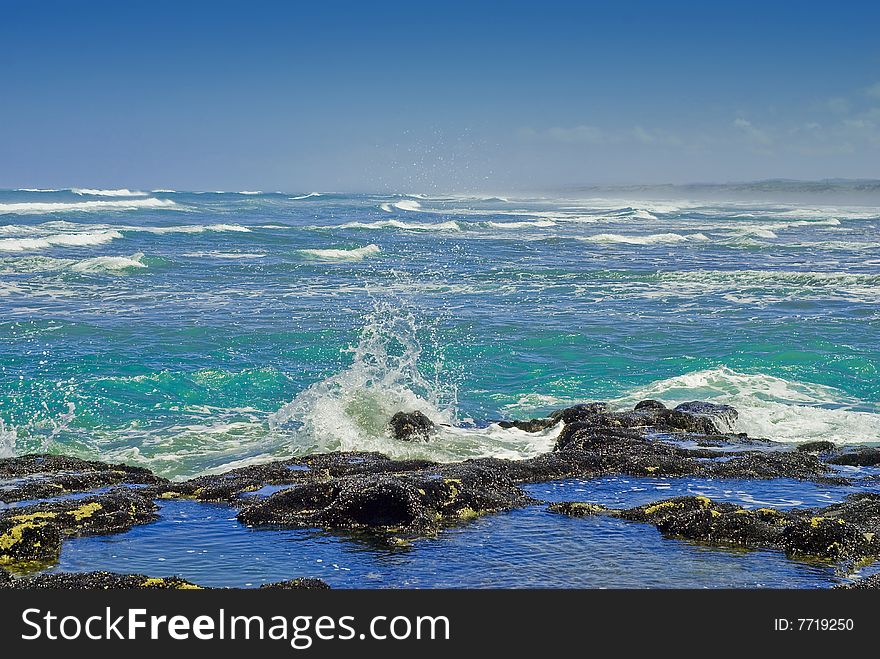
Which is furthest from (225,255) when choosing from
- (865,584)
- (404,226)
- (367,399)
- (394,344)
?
(865,584)

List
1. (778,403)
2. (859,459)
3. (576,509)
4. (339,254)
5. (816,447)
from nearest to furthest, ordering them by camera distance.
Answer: (576,509) → (859,459) → (816,447) → (778,403) → (339,254)

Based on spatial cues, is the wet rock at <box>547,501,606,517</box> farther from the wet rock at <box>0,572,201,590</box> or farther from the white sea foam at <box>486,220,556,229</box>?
the white sea foam at <box>486,220,556,229</box>

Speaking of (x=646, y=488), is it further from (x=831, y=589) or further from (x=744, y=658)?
(x=744, y=658)

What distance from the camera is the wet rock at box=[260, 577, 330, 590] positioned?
6.81 m

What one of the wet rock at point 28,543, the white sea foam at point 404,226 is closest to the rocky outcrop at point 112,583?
the wet rock at point 28,543

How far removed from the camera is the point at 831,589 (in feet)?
22.4

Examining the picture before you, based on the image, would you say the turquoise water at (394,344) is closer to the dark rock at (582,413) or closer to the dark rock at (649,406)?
the dark rock at (582,413)

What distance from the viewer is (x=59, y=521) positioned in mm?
8617

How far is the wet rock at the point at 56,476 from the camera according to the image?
10398mm

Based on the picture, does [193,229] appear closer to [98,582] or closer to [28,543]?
[28,543]

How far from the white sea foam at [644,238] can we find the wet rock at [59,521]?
4698cm

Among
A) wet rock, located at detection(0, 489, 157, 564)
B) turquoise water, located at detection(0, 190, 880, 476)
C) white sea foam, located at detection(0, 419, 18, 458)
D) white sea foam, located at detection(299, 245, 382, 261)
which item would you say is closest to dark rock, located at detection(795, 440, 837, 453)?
turquoise water, located at detection(0, 190, 880, 476)

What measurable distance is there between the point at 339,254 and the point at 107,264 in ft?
37.3

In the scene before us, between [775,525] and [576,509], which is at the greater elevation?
[775,525]
